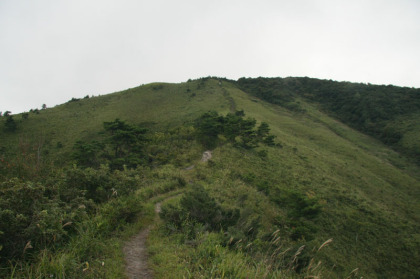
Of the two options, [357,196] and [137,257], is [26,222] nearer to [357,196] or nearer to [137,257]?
[137,257]

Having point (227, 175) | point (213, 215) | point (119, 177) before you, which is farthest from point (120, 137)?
point (213, 215)

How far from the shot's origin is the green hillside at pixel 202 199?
416 centimetres

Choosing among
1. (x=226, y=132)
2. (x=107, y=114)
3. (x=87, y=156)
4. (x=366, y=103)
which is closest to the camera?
(x=87, y=156)

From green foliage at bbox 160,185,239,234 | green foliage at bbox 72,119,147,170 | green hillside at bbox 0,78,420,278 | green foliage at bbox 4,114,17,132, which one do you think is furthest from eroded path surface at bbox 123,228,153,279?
green foliage at bbox 4,114,17,132

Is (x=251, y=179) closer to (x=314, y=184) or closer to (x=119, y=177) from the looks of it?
(x=314, y=184)

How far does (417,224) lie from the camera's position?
20.3 m

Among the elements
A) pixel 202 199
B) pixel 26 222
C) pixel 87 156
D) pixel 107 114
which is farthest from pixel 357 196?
pixel 107 114

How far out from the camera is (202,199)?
7973 millimetres

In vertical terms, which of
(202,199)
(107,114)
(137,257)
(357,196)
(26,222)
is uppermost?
(107,114)

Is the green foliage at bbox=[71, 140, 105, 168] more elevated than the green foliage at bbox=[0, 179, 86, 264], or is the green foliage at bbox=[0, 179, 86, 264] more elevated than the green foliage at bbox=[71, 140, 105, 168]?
the green foliage at bbox=[0, 179, 86, 264]

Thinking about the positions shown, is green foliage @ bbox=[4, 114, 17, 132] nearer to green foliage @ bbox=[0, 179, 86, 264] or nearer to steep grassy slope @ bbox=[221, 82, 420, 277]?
steep grassy slope @ bbox=[221, 82, 420, 277]

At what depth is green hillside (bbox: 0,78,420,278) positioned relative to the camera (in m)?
4.16

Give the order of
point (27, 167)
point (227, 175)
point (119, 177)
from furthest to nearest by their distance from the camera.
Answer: point (227, 175) < point (119, 177) < point (27, 167)

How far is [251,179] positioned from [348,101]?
74287 mm
